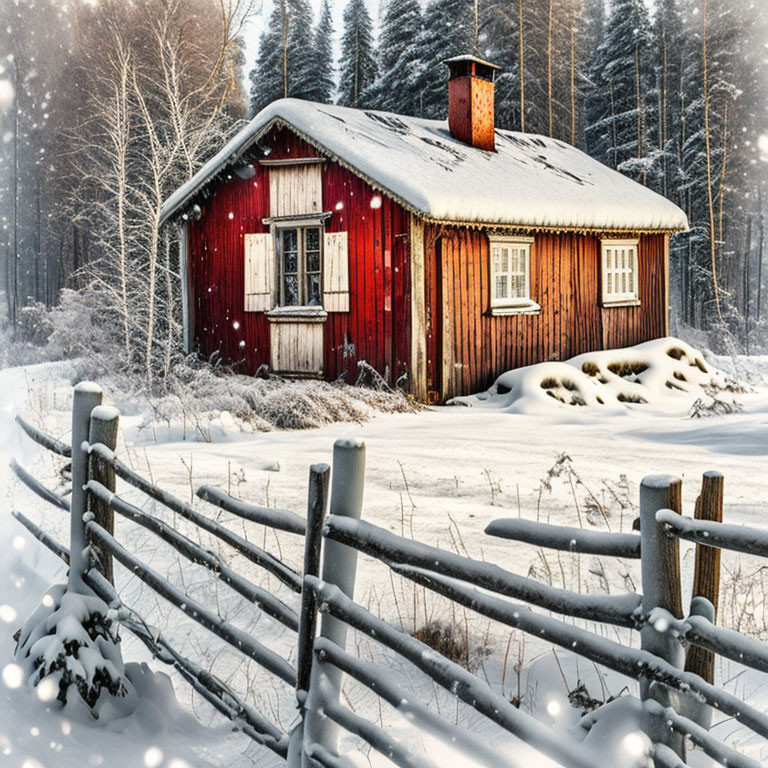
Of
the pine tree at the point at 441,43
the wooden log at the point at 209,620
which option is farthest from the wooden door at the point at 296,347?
the pine tree at the point at 441,43

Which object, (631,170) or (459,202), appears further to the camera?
(631,170)

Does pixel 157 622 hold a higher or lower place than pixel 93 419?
lower

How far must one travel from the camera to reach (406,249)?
12.7 m

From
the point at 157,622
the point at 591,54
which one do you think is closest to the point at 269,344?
the point at 157,622

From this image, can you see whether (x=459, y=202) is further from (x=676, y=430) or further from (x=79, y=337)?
(x=79, y=337)

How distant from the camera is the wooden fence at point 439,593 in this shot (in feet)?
7.42

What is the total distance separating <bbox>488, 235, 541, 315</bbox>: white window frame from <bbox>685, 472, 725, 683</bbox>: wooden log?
1074cm

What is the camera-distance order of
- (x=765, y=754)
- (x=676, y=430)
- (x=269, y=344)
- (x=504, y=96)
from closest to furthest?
(x=765, y=754), (x=676, y=430), (x=269, y=344), (x=504, y=96)

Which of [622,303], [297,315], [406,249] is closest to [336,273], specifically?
[297,315]

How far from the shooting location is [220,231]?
1539 centimetres

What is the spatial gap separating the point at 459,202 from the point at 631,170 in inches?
858

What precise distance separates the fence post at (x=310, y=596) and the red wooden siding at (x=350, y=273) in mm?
9606

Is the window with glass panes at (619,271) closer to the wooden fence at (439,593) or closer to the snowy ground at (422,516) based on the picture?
the snowy ground at (422,516)

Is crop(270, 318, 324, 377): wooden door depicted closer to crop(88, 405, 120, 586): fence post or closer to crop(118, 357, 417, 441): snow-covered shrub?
crop(118, 357, 417, 441): snow-covered shrub
